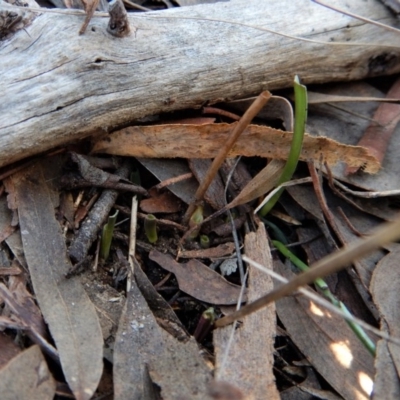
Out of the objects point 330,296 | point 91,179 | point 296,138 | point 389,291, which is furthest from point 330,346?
point 91,179

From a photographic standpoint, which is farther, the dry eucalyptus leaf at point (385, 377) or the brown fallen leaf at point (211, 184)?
the brown fallen leaf at point (211, 184)

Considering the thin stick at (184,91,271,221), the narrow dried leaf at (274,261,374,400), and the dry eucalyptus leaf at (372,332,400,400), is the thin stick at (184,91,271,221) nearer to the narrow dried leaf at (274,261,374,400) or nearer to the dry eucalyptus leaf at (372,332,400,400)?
the narrow dried leaf at (274,261,374,400)

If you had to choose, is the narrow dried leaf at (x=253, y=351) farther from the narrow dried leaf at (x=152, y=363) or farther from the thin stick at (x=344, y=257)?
the thin stick at (x=344, y=257)

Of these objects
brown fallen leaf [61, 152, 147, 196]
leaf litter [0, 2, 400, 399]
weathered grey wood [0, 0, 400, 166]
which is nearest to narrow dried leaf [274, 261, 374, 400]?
leaf litter [0, 2, 400, 399]

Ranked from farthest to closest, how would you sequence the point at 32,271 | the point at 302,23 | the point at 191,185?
1. the point at 302,23
2. the point at 191,185
3. the point at 32,271

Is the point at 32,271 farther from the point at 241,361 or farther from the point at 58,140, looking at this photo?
the point at 241,361

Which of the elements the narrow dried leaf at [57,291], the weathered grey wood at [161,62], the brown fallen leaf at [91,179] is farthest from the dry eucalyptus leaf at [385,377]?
the weathered grey wood at [161,62]

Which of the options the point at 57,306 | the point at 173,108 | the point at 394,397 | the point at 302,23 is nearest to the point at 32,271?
the point at 57,306
